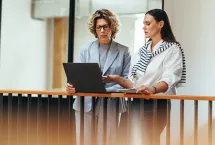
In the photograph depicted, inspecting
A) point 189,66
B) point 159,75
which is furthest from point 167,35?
point 189,66

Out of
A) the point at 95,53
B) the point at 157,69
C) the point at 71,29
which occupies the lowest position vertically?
the point at 157,69

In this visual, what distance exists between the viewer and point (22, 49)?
5.15 metres

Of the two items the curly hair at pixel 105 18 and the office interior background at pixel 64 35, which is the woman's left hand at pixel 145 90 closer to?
the curly hair at pixel 105 18

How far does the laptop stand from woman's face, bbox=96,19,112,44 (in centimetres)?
49

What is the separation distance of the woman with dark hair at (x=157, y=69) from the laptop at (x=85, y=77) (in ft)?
0.46

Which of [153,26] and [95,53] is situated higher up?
[153,26]

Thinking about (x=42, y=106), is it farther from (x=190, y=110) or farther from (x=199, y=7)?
(x=199, y=7)

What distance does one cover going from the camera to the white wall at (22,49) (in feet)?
16.8

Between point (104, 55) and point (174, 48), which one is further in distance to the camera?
point (104, 55)

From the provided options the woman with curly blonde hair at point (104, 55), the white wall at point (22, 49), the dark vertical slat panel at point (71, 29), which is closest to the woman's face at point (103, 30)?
the woman with curly blonde hair at point (104, 55)

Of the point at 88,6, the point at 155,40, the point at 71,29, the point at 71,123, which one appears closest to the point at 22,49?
the point at 71,29

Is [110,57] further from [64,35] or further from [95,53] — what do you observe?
[64,35]

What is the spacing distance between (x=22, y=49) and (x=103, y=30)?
7.32 ft

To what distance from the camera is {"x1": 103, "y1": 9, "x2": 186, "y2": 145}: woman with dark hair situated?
9.21 feet
